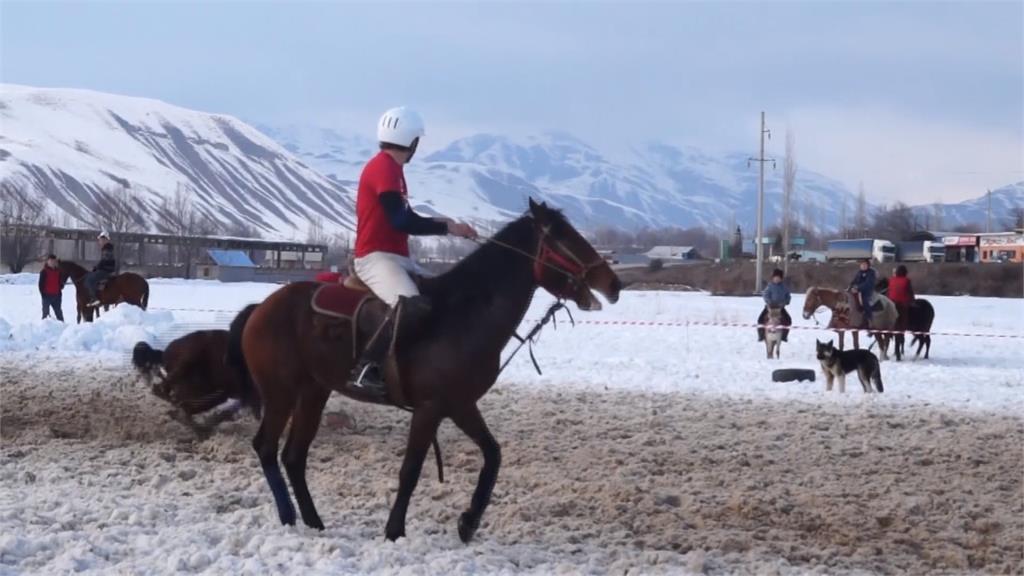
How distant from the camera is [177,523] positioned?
6824 mm

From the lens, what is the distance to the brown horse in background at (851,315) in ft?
69.7

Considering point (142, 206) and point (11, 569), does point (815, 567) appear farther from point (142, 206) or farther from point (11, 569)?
point (142, 206)

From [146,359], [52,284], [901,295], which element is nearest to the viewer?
[146,359]

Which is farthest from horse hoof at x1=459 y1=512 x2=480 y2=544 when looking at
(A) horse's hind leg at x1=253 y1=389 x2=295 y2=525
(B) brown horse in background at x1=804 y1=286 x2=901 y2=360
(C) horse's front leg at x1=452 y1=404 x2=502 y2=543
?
(B) brown horse in background at x1=804 y1=286 x2=901 y2=360

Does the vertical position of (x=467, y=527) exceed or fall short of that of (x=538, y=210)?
it falls short

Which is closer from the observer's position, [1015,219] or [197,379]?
[197,379]

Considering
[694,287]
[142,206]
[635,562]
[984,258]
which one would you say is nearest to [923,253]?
[984,258]

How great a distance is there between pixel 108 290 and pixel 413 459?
850 inches

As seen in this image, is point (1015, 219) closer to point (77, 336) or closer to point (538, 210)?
point (77, 336)

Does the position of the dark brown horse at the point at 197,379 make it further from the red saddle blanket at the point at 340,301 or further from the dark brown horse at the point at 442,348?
the red saddle blanket at the point at 340,301

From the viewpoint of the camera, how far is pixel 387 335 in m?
6.70

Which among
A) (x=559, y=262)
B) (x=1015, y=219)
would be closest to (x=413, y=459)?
(x=559, y=262)

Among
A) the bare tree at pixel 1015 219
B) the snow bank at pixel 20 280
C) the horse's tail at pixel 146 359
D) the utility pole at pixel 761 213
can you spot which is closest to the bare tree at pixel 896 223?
the bare tree at pixel 1015 219

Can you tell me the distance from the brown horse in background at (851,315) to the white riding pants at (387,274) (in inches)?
597
